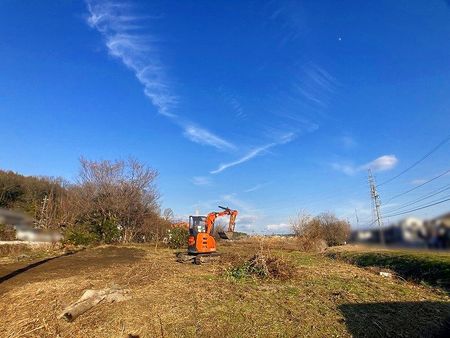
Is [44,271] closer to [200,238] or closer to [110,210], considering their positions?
[200,238]

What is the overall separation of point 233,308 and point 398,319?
131 inches

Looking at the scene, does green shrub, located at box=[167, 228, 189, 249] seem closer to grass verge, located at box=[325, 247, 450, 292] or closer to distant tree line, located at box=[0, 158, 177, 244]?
distant tree line, located at box=[0, 158, 177, 244]

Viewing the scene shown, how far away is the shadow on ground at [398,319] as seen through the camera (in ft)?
21.8

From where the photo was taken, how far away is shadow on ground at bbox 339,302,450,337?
6.64m

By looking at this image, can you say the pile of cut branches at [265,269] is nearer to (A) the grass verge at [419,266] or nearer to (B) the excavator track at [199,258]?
(A) the grass verge at [419,266]

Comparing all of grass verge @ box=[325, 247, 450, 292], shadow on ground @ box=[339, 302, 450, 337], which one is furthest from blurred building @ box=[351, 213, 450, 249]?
grass verge @ box=[325, 247, 450, 292]

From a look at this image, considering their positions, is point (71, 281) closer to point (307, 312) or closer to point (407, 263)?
point (307, 312)

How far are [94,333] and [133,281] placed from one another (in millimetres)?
4782

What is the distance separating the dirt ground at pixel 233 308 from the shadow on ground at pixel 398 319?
2 cm

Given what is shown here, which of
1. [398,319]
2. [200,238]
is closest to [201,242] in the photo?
[200,238]

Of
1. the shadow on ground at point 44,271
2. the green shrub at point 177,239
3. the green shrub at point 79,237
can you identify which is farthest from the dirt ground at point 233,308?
the green shrub at point 177,239

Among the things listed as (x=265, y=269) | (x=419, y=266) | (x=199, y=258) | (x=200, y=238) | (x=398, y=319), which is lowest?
(x=398, y=319)

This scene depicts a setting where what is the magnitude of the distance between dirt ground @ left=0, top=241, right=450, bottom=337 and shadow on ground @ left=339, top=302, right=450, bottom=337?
0.02 m

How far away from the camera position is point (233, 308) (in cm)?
786
